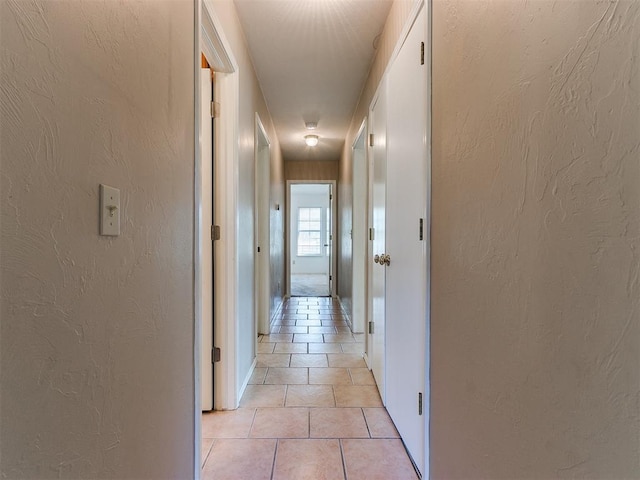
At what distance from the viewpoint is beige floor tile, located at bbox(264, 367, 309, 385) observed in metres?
2.43

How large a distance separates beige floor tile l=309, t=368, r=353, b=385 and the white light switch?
195 cm

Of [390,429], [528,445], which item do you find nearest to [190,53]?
[528,445]

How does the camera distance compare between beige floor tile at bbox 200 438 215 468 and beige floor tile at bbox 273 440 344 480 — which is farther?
beige floor tile at bbox 200 438 215 468

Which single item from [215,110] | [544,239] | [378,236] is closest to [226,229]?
[215,110]

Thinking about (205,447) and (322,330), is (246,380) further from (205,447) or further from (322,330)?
(322,330)

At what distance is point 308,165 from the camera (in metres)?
5.85

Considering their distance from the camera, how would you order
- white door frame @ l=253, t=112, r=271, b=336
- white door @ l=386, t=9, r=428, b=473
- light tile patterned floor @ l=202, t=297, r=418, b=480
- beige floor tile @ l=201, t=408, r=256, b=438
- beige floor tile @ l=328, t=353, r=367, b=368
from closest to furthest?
1. white door @ l=386, t=9, r=428, b=473
2. light tile patterned floor @ l=202, t=297, r=418, b=480
3. beige floor tile @ l=201, t=408, r=256, b=438
4. beige floor tile @ l=328, t=353, r=367, b=368
5. white door frame @ l=253, t=112, r=271, b=336

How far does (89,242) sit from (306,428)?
1.57 meters

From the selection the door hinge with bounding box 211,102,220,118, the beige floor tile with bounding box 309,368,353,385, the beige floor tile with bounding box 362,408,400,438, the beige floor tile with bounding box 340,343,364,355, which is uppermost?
the door hinge with bounding box 211,102,220,118

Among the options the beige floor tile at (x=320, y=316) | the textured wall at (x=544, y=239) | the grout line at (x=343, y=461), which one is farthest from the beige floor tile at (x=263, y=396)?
the beige floor tile at (x=320, y=316)

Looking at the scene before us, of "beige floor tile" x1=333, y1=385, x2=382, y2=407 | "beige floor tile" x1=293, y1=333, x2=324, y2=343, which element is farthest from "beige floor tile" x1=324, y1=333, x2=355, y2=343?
"beige floor tile" x1=333, y1=385, x2=382, y2=407

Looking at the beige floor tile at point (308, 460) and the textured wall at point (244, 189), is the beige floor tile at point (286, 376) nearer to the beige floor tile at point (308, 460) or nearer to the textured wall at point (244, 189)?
the textured wall at point (244, 189)

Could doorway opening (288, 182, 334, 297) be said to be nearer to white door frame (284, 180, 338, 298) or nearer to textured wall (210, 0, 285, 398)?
white door frame (284, 180, 338, 298)

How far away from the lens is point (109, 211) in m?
0.78
